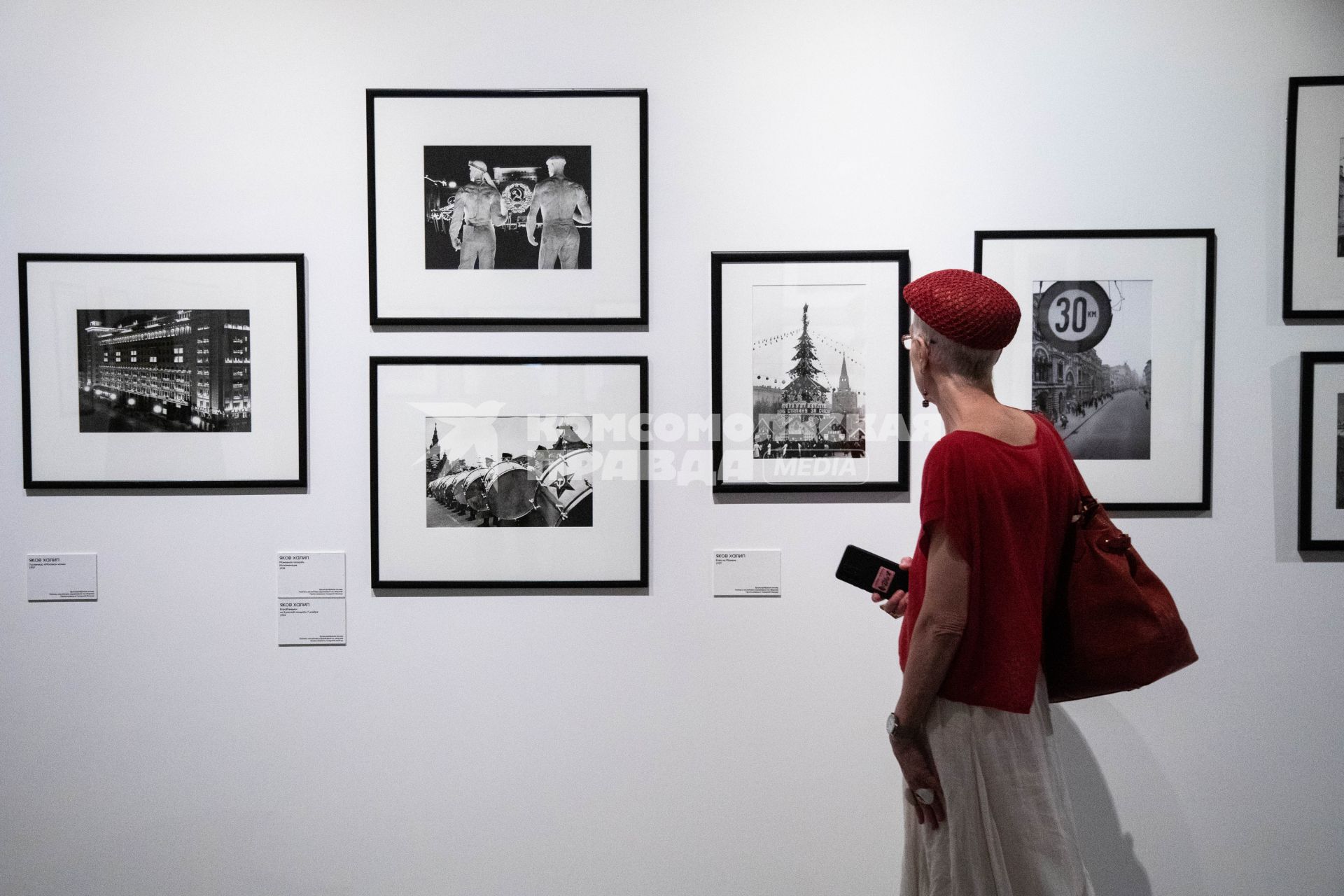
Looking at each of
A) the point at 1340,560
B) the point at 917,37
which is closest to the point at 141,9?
the point at 917,37

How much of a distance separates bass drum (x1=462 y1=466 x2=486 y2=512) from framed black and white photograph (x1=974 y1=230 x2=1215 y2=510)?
1376mm

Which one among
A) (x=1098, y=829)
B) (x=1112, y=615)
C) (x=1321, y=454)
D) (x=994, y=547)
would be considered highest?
(x=1321, y=454)

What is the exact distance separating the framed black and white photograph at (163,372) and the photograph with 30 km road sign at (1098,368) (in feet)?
6.47

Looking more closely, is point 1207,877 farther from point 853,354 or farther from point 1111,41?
point 1111,41

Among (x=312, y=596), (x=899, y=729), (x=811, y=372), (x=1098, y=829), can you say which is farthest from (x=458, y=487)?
(x=1098, y=829)

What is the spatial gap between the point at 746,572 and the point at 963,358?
0.82m

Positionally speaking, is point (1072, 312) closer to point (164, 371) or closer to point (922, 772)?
point (922, 772)

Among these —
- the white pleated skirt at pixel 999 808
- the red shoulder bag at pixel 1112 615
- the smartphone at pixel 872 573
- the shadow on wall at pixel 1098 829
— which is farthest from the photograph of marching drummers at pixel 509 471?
the shadow on wall at pixel 1098 829

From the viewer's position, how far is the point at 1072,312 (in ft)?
6.37

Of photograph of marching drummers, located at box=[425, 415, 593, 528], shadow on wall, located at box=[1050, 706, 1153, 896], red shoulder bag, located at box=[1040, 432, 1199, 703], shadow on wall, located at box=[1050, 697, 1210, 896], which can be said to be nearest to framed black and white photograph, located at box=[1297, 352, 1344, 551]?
→ shadow on wall, located at box=[1050, 697, 1210, 896]

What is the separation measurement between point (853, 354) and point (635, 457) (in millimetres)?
634

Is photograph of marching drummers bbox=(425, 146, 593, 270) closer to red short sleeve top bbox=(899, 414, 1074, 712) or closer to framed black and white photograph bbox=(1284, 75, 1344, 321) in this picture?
red short sleeve top bbox=(899, 414, 1074, 712)

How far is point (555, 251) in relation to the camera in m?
1.94

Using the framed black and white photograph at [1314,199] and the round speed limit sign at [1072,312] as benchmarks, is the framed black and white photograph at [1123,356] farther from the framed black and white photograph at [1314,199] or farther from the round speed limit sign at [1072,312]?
the framed black and white photograph at [1314,199]
